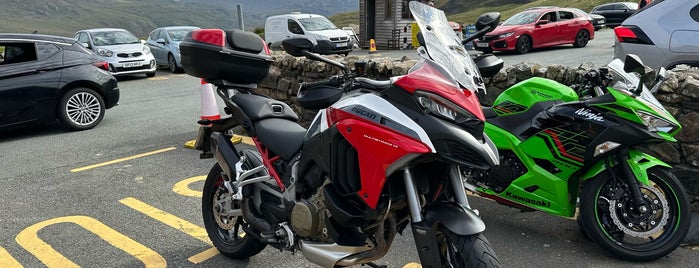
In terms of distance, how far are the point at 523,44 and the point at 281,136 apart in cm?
1582

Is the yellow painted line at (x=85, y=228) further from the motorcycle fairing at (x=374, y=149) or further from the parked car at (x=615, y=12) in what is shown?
the parked car at (x=615, y=12)

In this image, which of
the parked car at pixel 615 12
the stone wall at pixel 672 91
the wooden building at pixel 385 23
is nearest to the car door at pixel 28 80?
the stone wall at pixel 672 91

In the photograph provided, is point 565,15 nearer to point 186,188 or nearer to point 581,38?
point 581,38

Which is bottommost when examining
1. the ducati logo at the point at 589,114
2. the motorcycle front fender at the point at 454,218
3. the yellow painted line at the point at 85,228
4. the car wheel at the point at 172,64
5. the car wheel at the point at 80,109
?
the car wheel at the point at 172,64

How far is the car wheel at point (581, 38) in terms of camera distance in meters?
19.0

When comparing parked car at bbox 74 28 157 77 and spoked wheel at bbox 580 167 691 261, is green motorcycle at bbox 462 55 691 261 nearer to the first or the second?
spoked wheel at bbox 580 167 691 261

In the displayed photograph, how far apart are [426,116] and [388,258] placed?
1656mm

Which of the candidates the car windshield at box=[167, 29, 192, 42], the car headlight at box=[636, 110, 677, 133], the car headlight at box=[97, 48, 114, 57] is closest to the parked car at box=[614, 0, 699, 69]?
the car headlight at box=[636, 110, 677, 133]

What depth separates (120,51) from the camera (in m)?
15.5

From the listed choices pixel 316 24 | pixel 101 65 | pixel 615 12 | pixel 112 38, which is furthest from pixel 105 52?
pixel 615 12

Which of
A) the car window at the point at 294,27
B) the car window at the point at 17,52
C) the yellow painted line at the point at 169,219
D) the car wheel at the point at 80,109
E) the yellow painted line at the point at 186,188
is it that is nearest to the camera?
the yellow painted line at the point at 169,219

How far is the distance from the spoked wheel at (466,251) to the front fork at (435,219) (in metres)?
0.03

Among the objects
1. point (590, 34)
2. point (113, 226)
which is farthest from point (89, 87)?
point (590, 34)

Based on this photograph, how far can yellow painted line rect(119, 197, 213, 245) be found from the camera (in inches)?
165
